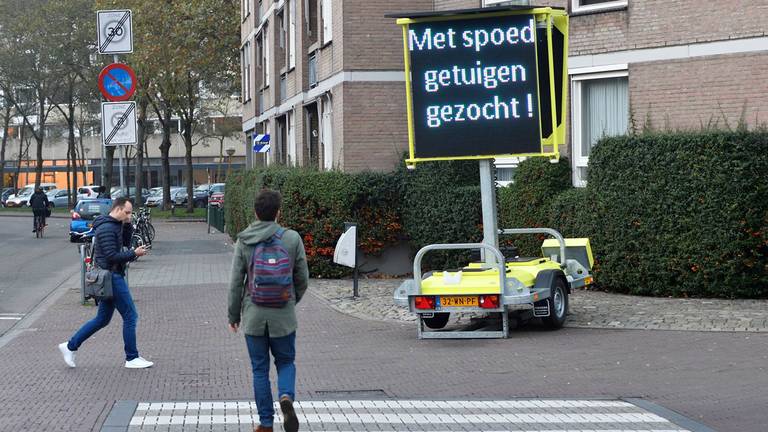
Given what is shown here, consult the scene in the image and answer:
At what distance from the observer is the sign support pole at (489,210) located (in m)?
13.7

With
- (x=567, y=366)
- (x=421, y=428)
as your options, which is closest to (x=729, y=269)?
(x=567, y=366)

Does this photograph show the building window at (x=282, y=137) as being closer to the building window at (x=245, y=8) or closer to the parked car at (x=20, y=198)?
the building window at (x=245, y=8)

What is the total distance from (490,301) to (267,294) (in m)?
5.42

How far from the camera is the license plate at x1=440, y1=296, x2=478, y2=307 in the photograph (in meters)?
12.4

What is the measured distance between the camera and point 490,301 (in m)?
12.3

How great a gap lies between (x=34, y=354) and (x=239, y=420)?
15.5 feet

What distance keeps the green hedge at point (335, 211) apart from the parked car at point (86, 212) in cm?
1205

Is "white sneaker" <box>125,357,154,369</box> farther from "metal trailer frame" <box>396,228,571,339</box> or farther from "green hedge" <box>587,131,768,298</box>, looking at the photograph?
"green hedge" <box>587,131,768,298</box>

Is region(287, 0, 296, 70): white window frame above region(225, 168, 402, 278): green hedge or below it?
above

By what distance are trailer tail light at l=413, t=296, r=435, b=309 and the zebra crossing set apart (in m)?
3.58

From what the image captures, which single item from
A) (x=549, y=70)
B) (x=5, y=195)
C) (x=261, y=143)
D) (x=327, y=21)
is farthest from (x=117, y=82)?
(x=5, y=195)

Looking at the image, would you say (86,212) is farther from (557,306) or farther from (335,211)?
(557,306)

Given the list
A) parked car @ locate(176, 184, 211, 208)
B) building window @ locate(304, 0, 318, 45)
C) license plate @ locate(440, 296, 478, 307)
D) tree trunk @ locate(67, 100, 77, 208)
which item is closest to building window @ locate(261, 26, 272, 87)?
building window @ locate(304, 0, 318, 45)

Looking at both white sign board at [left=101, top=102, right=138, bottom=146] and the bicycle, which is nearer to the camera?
white sign board at [left=101, top=102, right=138, bottom=146]
